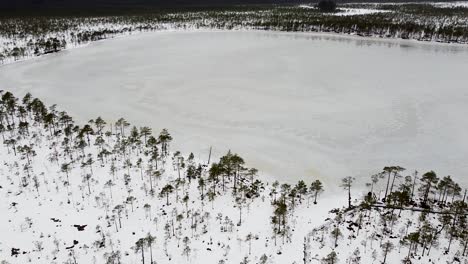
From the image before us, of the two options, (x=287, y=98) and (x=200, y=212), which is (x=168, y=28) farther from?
(x=200, y=212)

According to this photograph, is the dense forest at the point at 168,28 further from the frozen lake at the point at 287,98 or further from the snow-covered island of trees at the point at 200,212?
the snow-covered island of trees at the point at 200,212

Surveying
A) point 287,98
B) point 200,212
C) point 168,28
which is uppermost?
point 168,28

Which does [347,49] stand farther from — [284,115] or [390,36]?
[284,115]

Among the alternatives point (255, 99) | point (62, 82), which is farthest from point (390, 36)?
point (62, 82)

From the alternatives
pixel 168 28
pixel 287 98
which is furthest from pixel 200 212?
pixel 168 28

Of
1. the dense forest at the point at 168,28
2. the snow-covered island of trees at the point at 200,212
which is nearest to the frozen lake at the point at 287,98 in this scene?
the snow-covered island of trees at the point at 200,212

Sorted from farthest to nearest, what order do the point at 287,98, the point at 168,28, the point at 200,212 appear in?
the point at 168,28 → the point at 287,98 → the point at 200,212
